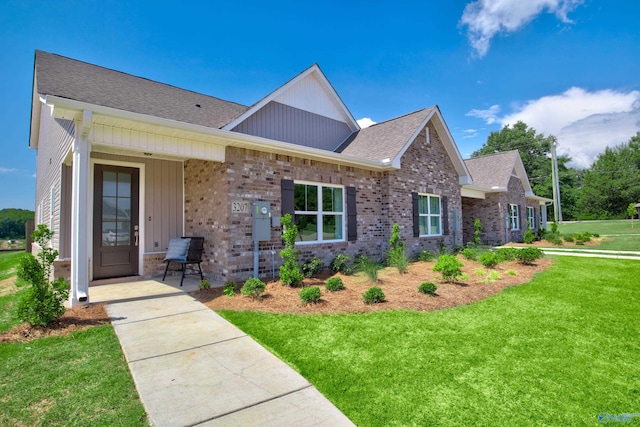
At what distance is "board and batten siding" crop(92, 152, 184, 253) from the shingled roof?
47.1ft

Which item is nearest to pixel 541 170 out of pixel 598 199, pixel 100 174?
pixel 598 199

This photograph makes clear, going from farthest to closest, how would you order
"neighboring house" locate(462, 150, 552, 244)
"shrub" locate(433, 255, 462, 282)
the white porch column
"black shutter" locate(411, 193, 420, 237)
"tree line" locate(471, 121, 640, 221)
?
"tree line" locate(471, 121, 640, 221) → "neighboring house" locate(462, 150, 552, 244) → "black shutter" locate(411, 193, 420, 237) → "shrub" locate(433, 255, 462, 282) → the white porch column

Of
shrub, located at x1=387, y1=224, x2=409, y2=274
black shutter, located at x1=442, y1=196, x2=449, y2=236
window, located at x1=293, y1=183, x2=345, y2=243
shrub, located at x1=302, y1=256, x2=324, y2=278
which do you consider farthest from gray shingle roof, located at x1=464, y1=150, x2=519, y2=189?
shrub, located at x1=302, y1=256, x2=324, y2=278

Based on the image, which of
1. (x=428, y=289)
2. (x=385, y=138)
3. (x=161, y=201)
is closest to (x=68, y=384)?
(x=428, y=289)

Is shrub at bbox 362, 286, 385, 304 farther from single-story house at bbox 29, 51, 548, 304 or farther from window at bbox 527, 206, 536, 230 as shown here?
window at bbox 527, 206, 536, 230

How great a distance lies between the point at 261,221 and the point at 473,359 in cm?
471

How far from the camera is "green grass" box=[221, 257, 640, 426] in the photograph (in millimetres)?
2410

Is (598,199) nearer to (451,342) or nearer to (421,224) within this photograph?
(421,224)

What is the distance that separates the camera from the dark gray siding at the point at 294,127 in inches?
362

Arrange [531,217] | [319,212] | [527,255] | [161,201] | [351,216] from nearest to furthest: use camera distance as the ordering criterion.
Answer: [161,201] → [319,212] → [351,216] → [527,255] → [531,217]

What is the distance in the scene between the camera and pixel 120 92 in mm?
7496

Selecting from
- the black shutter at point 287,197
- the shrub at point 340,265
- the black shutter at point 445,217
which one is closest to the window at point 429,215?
the black shutter at point 445,217

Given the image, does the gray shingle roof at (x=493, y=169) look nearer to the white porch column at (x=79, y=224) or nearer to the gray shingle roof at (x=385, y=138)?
the gray shingle roof at (x=385, y=138)

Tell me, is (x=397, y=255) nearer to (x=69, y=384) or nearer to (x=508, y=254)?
(x=508, y=254)
